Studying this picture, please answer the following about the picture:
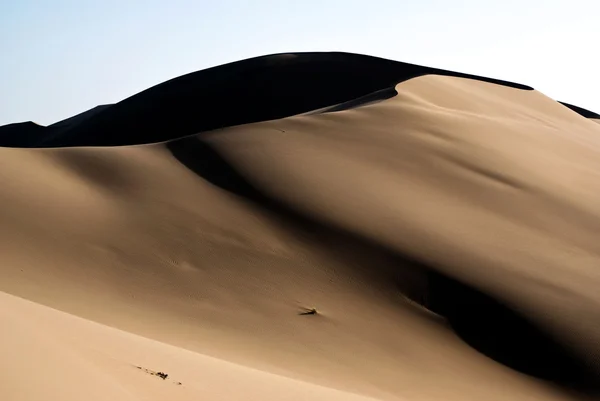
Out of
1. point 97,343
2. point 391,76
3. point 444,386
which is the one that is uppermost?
point 391,76

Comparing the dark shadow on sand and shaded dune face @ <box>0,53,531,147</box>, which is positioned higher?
shaded dune face @ <box>0,53,531,147</box>

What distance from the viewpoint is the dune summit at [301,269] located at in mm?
4844

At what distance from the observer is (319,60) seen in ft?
93.6

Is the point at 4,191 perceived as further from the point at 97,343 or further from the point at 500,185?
the point at 500,185

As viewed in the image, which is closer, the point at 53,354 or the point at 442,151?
the point at 53,354

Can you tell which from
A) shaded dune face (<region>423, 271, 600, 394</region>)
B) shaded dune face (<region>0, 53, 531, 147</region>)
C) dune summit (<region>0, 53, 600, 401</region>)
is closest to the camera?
dune summit (<region>0, 53, 600, 401</region>)

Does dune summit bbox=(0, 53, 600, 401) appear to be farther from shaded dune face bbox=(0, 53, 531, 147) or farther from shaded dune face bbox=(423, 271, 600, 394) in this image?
shaded dune face bbox=(0, 53, 531, 147)

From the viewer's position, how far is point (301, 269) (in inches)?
297

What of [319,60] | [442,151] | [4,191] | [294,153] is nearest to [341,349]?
[4,191]

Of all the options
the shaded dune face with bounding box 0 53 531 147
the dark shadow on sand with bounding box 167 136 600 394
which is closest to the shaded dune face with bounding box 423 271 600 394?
the dark shadow on sand with bounding box 167 136 600 394

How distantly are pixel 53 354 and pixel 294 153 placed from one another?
7171 mm

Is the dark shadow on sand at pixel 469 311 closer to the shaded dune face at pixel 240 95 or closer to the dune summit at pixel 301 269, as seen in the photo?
the dune summit at pixel 301 269

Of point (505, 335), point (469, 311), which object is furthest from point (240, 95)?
point (505, 335)

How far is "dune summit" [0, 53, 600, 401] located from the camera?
4844 millimetres
